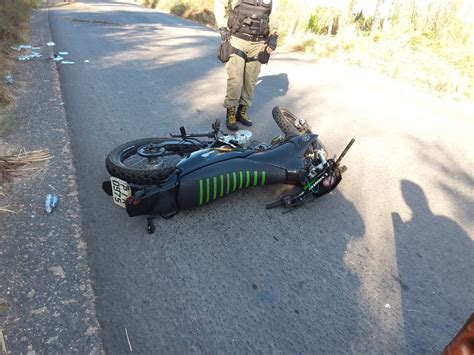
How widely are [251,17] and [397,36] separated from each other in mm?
7071

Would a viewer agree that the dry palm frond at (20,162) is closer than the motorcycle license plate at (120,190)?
No

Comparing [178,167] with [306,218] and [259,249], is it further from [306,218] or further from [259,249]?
[306,218]

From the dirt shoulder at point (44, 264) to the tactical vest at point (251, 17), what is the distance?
2384 mm

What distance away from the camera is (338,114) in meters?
5.66

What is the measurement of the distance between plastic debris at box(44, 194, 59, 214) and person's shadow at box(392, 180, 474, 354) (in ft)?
8.59

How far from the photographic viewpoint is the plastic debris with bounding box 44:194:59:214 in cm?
285

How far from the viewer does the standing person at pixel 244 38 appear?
431 cm

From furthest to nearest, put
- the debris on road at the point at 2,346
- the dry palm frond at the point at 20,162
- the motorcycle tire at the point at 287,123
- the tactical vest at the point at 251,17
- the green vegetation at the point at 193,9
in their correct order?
the green vegetation at the point at 193,9 < the tactical vest at the point at 251,17 < the motorcycle tire at the point at 287,123 < the dry palm frond at the point at 20,162 < the debris on road at the point at 2,346

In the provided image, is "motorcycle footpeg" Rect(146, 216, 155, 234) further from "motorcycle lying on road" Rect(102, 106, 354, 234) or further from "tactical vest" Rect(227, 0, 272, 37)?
"tactical vest" Rect(227, 0, 272, 37)

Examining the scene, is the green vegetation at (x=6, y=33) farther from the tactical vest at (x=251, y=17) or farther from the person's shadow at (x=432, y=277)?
the person's shadow at (x=432, y=277)

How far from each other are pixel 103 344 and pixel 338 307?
1354mm

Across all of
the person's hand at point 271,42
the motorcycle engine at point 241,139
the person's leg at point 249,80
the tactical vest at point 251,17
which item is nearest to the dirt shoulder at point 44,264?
the motorcycle engine at point 241,139

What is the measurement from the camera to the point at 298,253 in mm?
2652

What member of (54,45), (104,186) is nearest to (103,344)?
(104,186)
